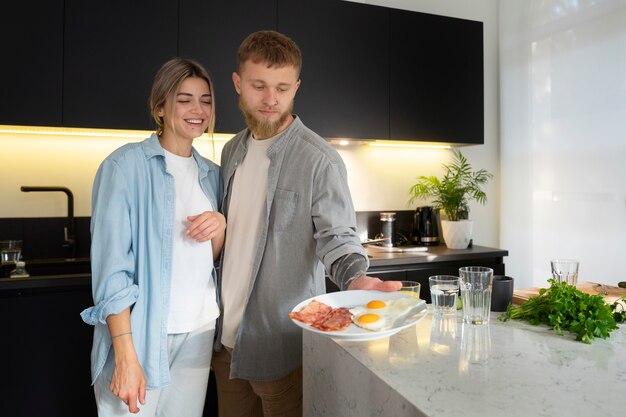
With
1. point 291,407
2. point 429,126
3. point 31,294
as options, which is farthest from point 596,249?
point 31,294

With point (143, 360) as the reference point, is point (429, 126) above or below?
above

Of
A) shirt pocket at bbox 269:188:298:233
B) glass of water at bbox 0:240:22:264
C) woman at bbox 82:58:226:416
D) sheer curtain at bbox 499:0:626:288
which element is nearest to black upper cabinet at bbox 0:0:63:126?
glass of water at bbox 0:240:22:264

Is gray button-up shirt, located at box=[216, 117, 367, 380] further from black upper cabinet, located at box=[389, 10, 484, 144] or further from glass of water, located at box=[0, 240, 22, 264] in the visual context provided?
black upper cabinet, located at box=[389, 10, 484, 144]

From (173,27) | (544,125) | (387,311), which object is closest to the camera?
(387,311)

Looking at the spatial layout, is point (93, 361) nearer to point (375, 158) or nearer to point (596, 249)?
point (375, 158)

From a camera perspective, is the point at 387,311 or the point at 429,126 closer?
the point at 387,311

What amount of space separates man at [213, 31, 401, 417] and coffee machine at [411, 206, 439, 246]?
1.79m

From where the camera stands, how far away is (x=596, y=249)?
2.77 metres

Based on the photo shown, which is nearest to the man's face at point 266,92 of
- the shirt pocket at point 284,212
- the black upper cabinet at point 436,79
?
the shirt pocket at point 284,212

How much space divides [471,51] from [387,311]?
2653 mm

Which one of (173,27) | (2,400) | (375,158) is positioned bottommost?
(2,400)

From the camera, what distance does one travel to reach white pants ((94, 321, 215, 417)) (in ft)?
4.47

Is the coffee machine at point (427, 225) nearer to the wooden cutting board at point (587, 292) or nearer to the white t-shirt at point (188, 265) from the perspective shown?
the wooden cutting board at point (587, 292)

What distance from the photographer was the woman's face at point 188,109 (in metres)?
1.46
